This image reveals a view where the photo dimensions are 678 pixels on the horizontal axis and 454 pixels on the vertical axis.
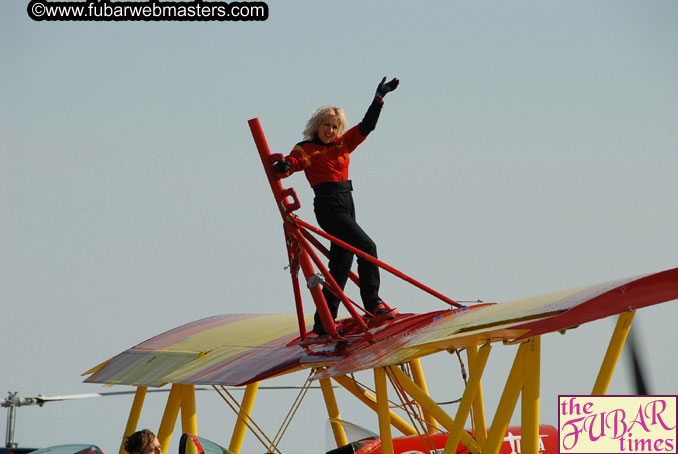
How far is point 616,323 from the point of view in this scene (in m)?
9.06

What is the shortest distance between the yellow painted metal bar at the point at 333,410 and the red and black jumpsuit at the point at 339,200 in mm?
2793

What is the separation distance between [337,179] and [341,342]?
1.80 m

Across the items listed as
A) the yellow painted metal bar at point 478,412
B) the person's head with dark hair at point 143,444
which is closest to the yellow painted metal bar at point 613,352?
the yellow painted metal bar at point 478,412

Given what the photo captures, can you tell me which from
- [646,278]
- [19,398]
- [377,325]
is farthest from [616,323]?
[19,398]

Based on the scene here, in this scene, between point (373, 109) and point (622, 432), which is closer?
point (622, 432)

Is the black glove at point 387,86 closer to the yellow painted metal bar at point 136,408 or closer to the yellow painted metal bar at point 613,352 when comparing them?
the yellow painted metal bar at point 613,352

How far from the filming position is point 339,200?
11898mm

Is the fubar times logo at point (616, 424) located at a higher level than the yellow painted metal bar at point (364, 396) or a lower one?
lower

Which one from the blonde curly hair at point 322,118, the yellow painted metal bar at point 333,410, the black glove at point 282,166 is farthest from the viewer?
the yellow painted metal bar at point 333,410

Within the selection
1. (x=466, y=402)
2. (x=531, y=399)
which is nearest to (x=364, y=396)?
(x=466, y=402)

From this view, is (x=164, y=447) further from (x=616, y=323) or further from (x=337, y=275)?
(x=616, y=323)

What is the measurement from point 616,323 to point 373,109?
12.9 feet

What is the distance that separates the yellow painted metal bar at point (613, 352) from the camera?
29.5 ft

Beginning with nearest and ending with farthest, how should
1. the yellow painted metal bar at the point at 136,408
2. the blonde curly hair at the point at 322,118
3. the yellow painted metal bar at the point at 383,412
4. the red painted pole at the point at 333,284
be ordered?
the yellow painted metal bar at the point at 383,412 < the red painted pole at the point at 333,284 < the blonde curly hair at the point at 322,118 < the yellow painted metal bar at the point at 136,408
